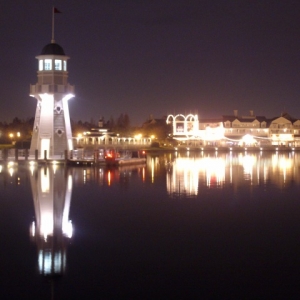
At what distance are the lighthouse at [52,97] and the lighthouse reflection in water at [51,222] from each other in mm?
9771

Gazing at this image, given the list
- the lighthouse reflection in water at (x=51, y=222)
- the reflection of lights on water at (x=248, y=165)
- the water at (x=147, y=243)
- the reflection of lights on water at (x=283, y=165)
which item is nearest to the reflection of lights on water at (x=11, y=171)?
the lighthouse reflection in water at (x=51, y=222)

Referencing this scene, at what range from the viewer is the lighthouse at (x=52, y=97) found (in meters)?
37.5

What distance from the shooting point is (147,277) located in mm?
10531

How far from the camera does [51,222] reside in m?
15.5

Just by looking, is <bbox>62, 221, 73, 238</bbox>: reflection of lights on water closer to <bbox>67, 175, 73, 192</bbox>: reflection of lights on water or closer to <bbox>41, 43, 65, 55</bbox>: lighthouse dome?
<bbox>67, 175, 73, 192</bbox>: reflection of lights on water

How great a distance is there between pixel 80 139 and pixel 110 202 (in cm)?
4635

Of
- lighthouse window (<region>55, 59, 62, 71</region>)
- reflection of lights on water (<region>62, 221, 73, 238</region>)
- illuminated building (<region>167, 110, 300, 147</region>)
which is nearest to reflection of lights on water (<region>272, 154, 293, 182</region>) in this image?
lighthouse window (<region>55, 59, 62, 71</region>)

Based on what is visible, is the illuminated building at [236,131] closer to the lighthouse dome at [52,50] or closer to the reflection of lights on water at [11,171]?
the lighthouse dome at [52,50]

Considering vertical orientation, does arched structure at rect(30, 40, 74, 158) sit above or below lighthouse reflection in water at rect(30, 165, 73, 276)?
above

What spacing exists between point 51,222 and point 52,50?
2407 cm

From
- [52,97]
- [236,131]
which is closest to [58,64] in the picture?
[52,97]

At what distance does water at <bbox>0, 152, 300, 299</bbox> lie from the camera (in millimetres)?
9969

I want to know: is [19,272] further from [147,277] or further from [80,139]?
[80,139]

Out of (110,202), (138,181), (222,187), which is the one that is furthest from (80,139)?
(110,202)
